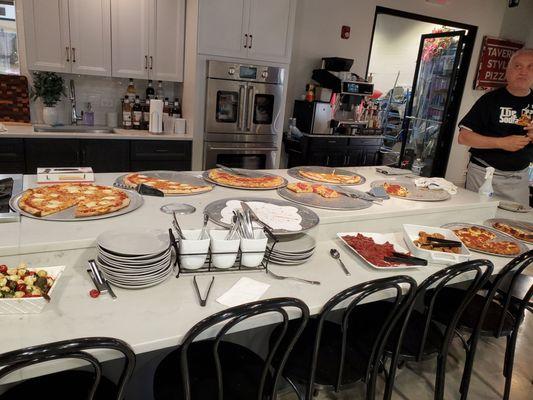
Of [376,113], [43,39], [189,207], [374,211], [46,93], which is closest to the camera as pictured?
[189,207]

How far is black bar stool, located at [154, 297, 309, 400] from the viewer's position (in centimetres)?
110

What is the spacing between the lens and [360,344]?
1.67 m

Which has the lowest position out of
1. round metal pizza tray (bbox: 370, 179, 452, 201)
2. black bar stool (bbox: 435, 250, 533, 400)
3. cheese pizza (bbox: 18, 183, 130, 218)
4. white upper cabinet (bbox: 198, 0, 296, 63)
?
black bar stool (bbox: 435, 250, 533, 400)

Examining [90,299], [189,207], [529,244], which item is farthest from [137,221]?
[529,244]

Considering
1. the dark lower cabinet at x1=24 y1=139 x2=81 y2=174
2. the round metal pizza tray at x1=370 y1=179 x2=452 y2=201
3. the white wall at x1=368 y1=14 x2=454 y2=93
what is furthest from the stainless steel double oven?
the white wall at x1=368 y1=14 x2=454 y2=93

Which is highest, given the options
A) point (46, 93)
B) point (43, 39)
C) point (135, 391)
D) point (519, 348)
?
point (43, 39)

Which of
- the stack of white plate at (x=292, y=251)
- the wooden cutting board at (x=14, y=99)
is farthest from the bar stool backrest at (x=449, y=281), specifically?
the wooden cutting board at (x=14, y=99)

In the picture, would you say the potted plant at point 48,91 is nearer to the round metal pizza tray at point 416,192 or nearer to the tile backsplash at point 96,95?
the tile backsplash at point 96,95

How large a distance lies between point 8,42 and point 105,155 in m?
1.47

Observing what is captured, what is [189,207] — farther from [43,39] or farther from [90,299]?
[43,39]

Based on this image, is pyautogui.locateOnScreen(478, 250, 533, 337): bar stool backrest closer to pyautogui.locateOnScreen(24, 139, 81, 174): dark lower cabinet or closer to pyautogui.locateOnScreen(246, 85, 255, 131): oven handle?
pyautogui.locateOnScreen(246, 85, 255, 131): oven handle

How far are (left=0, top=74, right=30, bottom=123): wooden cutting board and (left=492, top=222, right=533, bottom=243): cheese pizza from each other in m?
4.20

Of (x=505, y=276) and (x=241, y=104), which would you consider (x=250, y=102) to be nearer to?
(x=241, y=104)

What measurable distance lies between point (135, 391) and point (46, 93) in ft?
10.6
